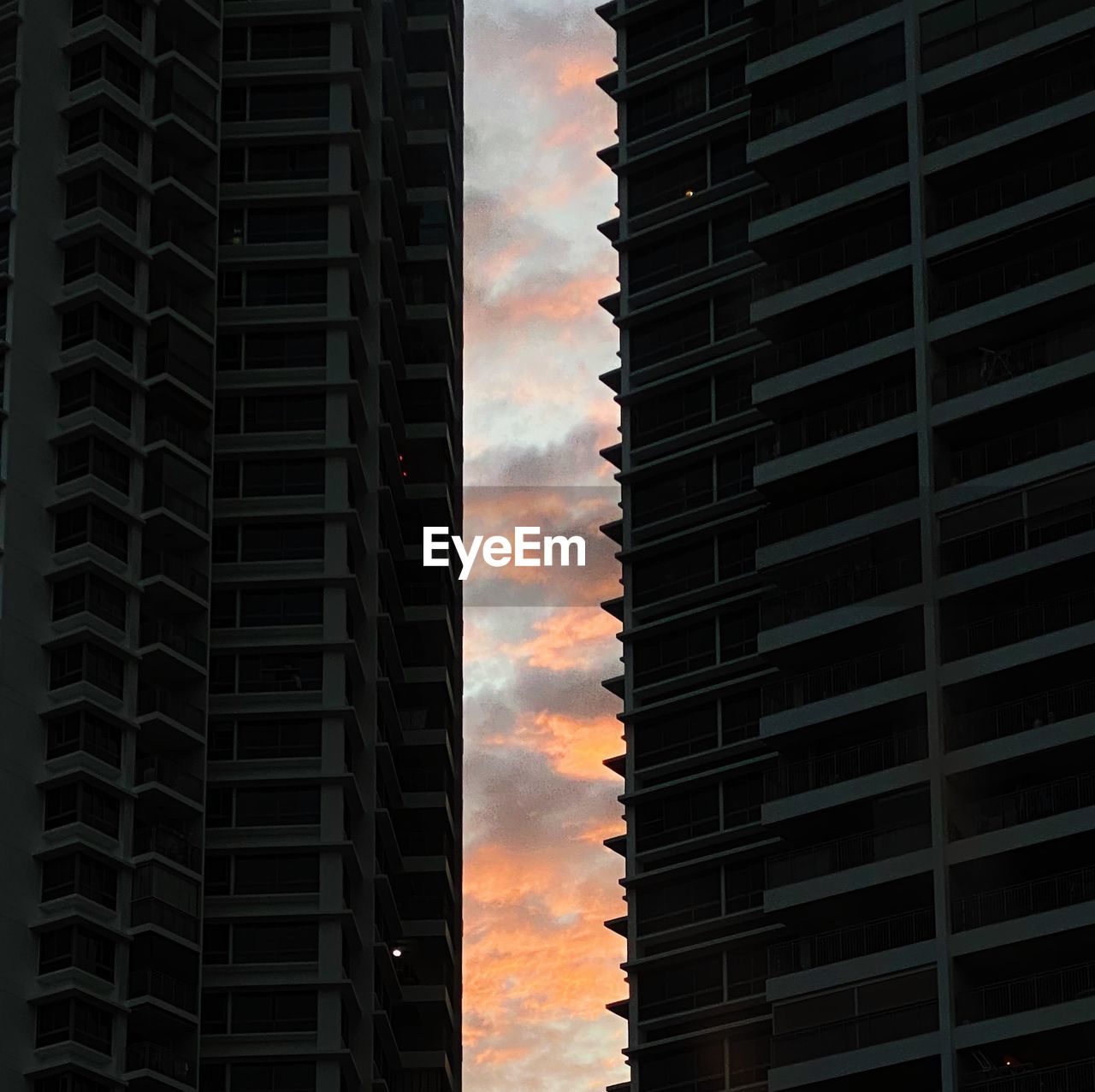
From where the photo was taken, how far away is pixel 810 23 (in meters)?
118

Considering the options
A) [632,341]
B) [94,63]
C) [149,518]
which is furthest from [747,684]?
[94,63]

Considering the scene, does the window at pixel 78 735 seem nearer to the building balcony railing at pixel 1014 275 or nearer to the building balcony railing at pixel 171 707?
the building balcony railing at pixel 171 707

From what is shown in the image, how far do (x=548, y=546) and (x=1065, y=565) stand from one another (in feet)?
142

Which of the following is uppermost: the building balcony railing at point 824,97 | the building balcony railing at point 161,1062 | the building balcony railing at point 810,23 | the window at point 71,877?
the building balcony railing at point 810,23

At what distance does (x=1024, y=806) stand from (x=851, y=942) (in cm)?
774

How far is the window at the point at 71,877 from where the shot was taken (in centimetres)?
11850

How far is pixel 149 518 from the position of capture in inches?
5044

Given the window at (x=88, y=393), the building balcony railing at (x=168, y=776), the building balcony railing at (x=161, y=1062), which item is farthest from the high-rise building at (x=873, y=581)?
the window at (x=88, y=393)

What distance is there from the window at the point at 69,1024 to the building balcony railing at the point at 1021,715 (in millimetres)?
Result: 35874

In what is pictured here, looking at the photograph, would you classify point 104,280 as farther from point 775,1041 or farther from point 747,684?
point 775,1041

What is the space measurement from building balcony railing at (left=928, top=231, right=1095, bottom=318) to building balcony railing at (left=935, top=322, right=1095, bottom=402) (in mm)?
1929

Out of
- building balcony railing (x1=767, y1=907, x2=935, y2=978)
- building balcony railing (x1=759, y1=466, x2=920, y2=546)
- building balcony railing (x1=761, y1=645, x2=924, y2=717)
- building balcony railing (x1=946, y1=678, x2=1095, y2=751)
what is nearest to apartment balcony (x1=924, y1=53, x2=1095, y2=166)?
building balcony railing (x1=759, y1=466, x2=920, y2=546)

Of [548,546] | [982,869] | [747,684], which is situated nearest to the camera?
[982,869]

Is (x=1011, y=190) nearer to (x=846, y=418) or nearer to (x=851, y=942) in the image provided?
(x=846, y=418)
